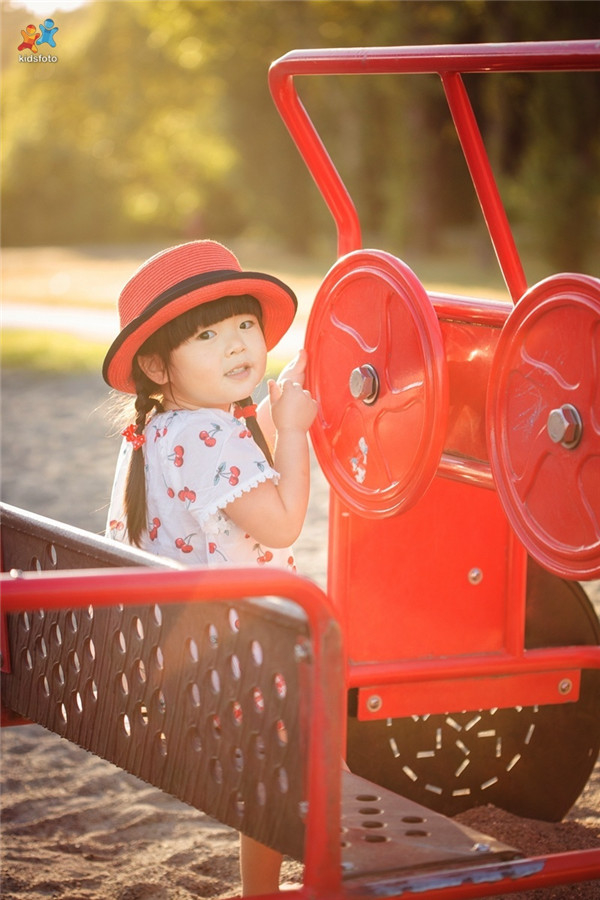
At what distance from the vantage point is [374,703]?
2893 mm

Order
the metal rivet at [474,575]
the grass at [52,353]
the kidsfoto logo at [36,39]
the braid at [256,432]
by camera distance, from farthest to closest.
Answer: the grass at [52,353]
the kidsfoto logo at [36,39]
the metal rivet at [474,575]
the braid at [256,432]

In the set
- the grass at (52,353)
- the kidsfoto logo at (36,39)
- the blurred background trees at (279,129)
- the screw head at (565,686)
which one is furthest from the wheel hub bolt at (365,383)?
the blurred background trees at (279,129)

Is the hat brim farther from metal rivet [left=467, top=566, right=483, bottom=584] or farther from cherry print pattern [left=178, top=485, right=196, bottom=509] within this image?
metal rivet [left=467, top=566, right=483, bottom=584]

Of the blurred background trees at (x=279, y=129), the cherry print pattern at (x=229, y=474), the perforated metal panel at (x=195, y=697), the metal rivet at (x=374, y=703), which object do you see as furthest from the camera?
the blurred background trees at (x=279, y=129)

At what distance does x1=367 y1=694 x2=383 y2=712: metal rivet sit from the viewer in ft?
9.47

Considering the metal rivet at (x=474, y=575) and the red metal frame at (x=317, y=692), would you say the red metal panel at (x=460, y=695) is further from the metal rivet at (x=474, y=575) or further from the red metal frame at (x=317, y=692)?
the red metal frame at (x=317, y=692)

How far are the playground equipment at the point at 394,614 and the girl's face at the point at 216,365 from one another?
0.24 metres

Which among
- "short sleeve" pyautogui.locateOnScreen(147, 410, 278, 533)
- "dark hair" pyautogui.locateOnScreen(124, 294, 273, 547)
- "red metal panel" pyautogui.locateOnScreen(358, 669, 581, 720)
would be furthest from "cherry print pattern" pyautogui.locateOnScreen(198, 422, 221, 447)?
"red metal panel" pyautogui.locateOnScreen(358, 669, 581, 720)

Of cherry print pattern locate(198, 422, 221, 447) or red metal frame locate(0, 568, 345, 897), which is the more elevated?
cherry print pattern locate(198, 422, 221, 447)

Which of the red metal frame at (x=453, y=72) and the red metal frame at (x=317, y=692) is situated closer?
the red metal frame at (x=317, y=692)

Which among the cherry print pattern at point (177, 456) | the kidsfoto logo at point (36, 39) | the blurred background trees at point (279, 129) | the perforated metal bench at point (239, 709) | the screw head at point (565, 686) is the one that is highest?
the blurred background trees at point (279, 129)

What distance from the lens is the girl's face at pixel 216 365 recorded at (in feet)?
7.97

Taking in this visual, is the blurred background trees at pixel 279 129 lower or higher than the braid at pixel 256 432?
higher

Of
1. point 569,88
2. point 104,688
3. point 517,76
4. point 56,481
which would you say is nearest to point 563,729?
point 104,688
